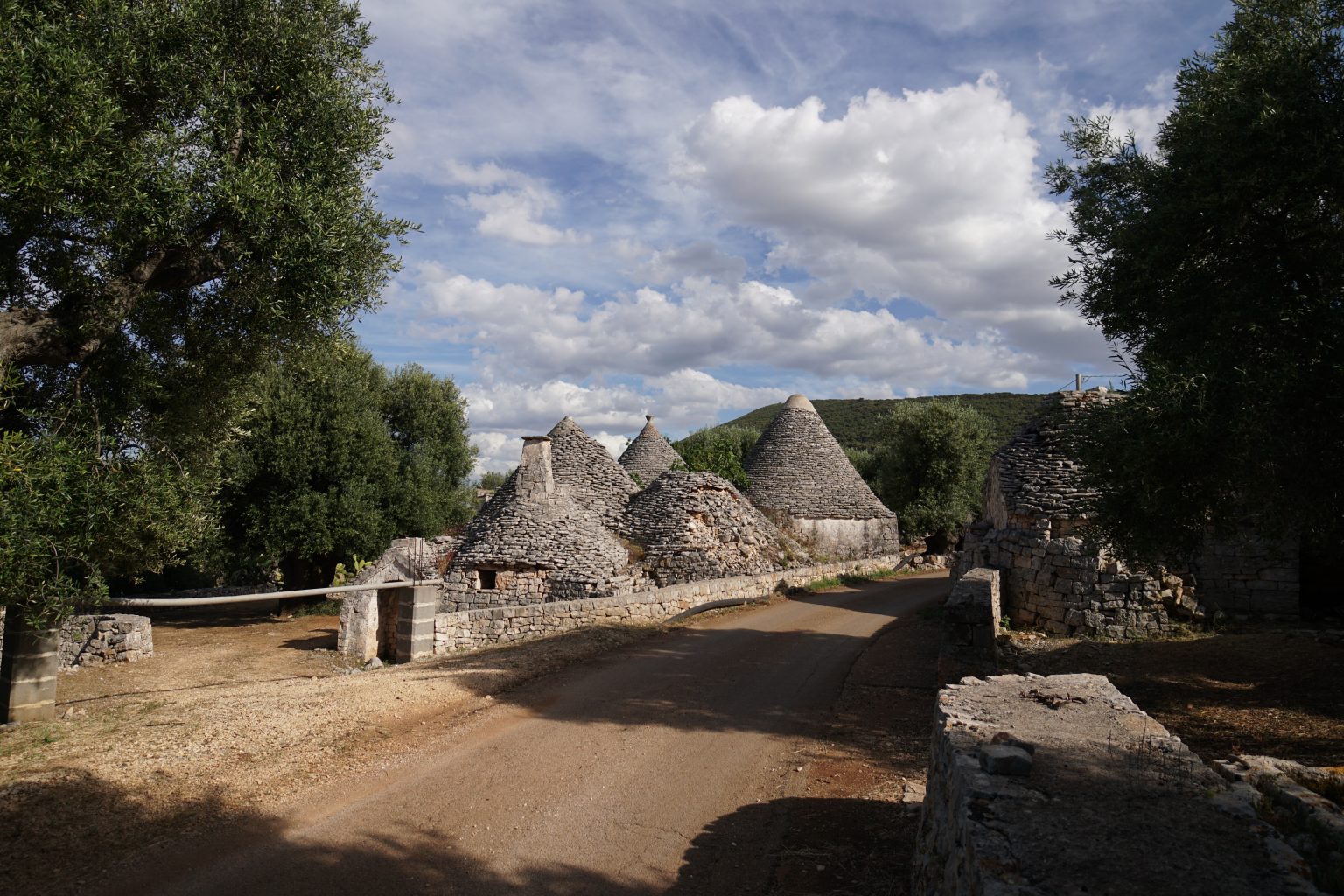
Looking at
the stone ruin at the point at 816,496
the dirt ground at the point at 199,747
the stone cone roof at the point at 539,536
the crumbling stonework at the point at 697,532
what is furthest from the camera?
the stone ruin at the point at 816,496

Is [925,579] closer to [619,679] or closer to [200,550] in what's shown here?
[619,679]

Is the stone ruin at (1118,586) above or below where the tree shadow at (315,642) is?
above

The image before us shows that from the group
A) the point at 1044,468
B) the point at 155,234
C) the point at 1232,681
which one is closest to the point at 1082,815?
the point at 1232,681

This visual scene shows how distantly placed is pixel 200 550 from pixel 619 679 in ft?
46.9

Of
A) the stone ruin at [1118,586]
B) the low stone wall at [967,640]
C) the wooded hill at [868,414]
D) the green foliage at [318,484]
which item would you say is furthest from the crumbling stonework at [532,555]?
the wooded hill at [868,414]

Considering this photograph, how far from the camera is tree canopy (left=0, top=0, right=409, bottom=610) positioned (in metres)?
5.95

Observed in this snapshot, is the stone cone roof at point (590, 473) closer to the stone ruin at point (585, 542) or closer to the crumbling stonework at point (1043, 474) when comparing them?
the stone ruin at point (585, 542)

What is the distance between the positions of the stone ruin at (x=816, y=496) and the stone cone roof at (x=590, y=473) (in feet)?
25.4

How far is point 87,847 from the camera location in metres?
4.65

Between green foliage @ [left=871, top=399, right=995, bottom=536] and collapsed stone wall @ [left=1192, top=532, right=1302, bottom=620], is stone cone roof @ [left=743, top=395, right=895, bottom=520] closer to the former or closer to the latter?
green foliage @ [left=871, top=399, right=995, bottom=536]

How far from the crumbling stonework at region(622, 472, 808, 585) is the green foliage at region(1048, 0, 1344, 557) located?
11.6 meters

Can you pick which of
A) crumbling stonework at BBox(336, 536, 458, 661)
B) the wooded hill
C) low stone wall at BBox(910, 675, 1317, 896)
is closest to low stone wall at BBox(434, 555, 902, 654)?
crumbling stonework at BBox(336, 536, 458, 661)

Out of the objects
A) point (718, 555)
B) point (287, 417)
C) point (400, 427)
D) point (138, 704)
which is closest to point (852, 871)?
point (138, 704)

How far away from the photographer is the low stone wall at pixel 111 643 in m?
13.6
